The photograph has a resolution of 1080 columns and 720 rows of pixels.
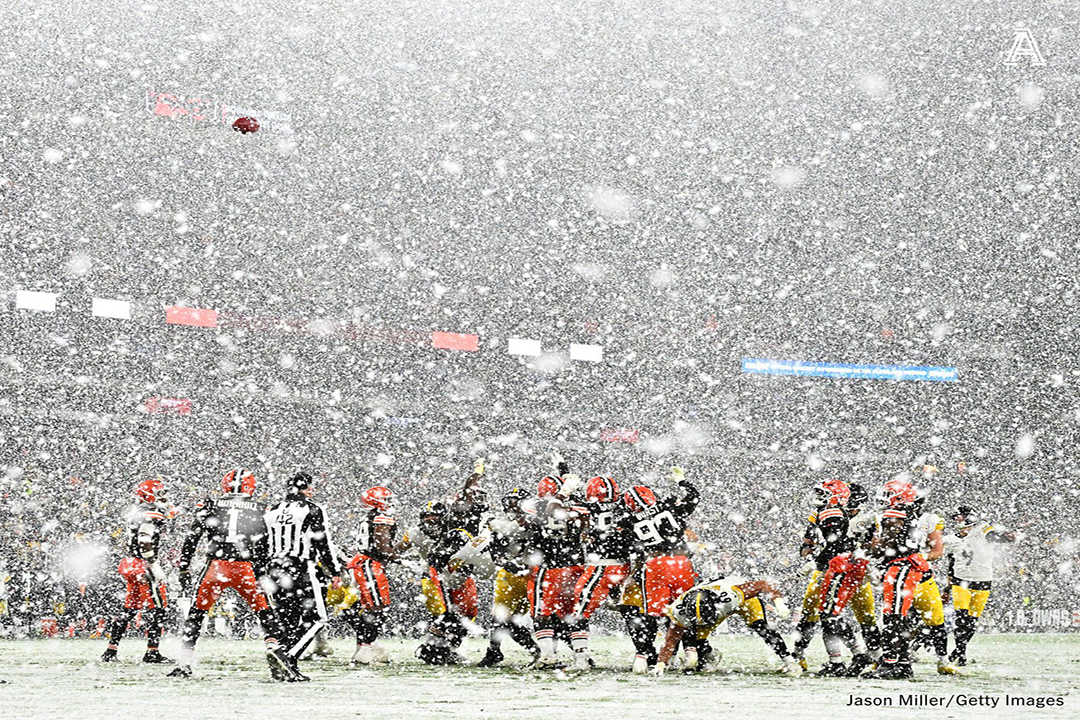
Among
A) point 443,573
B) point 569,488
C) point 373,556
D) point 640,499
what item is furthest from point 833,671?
point 373,556

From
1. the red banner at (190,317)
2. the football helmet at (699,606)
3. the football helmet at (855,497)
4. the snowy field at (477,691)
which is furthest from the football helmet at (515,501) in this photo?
the red banner at (190,317)

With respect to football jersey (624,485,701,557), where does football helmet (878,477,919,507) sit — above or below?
above

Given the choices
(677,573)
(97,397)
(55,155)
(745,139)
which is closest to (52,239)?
(55,155)

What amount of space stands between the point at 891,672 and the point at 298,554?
5.14 metres

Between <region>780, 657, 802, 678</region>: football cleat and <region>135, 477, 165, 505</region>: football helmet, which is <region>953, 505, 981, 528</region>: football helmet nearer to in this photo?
<region>780, 657, 802, 678</region>: football cleat

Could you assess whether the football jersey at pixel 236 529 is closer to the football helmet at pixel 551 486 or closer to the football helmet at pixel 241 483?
the football helmet at pixel 241 483

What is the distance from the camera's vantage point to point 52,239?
36.3 metres

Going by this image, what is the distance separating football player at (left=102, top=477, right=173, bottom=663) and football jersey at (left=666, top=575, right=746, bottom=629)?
16.6 ft

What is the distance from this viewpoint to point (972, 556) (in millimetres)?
Result: 12766

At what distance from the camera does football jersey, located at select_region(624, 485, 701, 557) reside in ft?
33.5

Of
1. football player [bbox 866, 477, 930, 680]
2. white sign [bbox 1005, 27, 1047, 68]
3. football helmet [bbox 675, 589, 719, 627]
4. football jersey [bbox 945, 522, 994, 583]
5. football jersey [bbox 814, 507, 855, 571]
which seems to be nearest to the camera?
football player [bbox 866, 477, 930, 680]

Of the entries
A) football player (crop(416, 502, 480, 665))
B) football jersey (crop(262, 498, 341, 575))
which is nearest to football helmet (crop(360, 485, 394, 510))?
football player (crop(416, 502, 480, 665))

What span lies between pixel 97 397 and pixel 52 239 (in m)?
6.57

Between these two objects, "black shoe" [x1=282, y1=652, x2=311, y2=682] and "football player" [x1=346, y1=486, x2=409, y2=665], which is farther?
"football player" [x1=346, y1=486, x2=409, y2=665]
